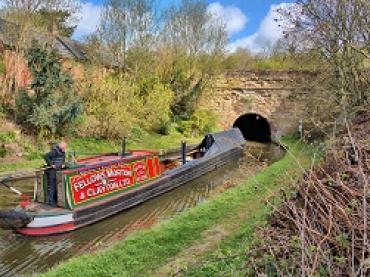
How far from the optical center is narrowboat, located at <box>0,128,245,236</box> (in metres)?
8.27

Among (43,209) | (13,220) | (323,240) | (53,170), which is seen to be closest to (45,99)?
(53,170)

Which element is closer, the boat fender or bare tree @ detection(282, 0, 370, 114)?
the boat fender

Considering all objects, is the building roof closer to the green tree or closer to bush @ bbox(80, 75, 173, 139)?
the green tree

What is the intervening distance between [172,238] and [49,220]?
2.84 meters

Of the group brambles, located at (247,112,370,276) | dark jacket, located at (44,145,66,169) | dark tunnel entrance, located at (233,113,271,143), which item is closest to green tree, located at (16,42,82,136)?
dark jacket, located at (44,145,66,169)

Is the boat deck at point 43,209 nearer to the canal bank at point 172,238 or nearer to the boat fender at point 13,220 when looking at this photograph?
the boat fender at point 13,220

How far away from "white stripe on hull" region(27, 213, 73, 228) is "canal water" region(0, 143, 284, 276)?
25 cm

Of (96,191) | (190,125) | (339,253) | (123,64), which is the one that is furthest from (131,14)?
(339,253)

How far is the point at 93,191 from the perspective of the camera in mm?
9602

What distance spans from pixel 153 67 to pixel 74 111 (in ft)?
27.0

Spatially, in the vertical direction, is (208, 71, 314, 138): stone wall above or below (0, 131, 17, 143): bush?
above

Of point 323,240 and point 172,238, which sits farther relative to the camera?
point 172,238

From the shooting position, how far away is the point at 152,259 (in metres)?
5.97

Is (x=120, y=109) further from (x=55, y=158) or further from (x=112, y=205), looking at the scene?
(x=55, y=158)
